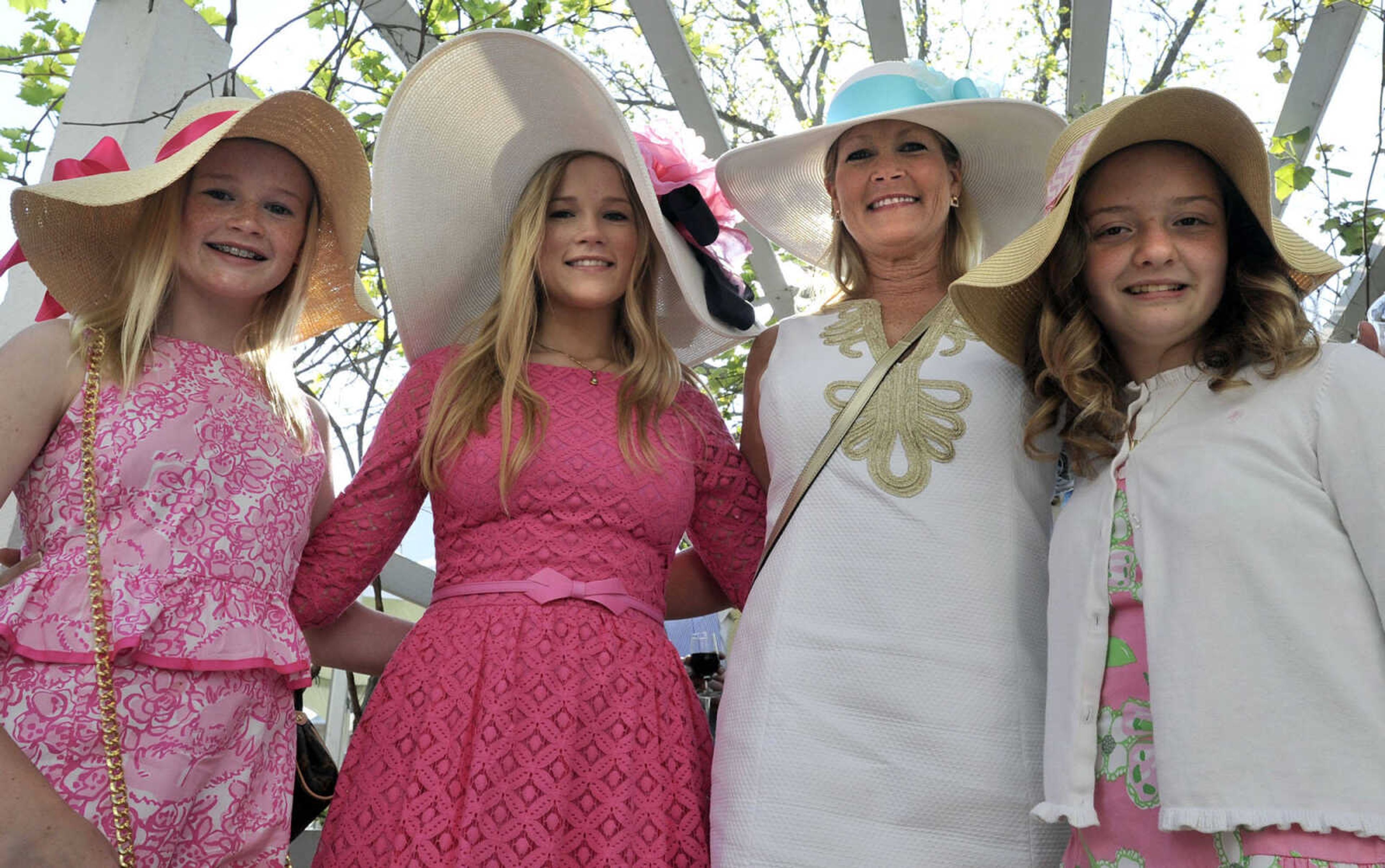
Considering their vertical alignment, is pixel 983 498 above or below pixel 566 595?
above

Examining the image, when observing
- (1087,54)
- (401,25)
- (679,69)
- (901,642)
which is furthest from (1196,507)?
(1087,54)

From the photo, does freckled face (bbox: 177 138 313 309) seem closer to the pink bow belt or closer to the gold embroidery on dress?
the pink bow belt

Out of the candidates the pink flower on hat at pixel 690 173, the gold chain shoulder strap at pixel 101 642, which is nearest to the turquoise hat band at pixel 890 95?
the pink flower on hat at pixel 690 173

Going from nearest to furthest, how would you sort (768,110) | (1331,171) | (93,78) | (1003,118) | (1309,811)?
(1309,811), (1003,118), (93,78), (1331,171), (768,110)

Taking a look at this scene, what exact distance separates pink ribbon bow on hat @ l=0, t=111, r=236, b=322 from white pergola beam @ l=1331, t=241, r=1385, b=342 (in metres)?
4.08

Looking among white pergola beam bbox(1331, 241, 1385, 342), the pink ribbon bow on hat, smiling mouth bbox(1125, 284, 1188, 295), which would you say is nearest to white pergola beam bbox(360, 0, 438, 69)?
the pink ribbon bow on hat

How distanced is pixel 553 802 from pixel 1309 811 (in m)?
1.09

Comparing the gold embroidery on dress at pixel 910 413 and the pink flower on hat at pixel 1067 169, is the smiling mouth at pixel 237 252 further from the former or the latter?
the pink flower on hat at pixel 1067 169

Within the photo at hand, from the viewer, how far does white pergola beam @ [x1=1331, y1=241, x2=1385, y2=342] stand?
473cm

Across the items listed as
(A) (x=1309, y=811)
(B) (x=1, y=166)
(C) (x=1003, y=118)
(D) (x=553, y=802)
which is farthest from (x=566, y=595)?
(B) (x=1, y=166)

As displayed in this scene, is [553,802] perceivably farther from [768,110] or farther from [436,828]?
[768,110]

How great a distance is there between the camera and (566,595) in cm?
217

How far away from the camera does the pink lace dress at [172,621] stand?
5.96 feet

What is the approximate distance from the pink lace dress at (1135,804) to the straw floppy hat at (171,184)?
1.56m
